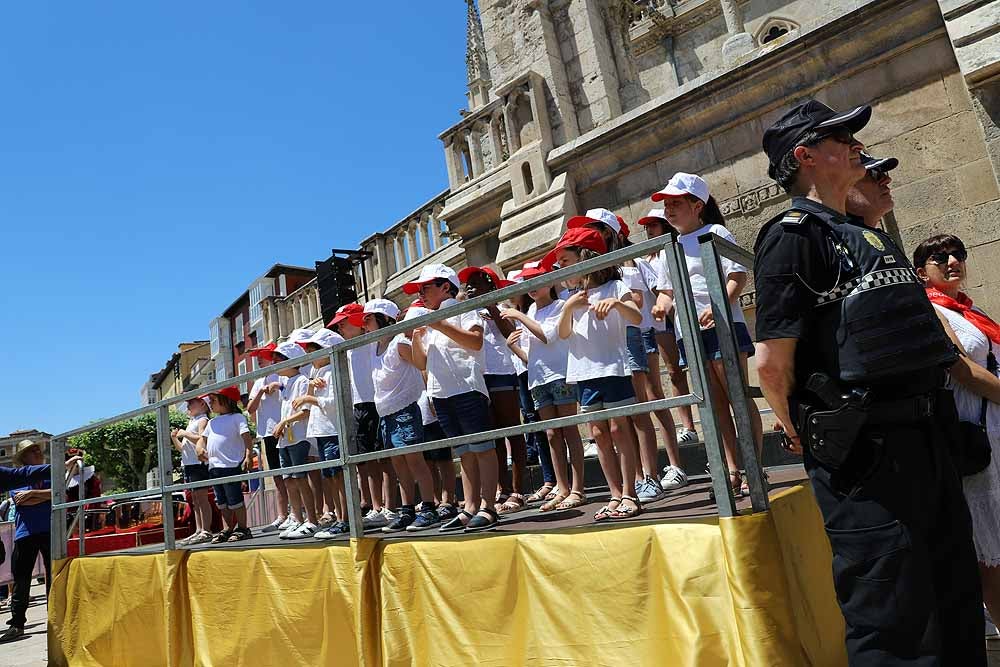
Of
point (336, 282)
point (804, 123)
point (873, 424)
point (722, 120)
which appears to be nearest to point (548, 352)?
point (804, 123)

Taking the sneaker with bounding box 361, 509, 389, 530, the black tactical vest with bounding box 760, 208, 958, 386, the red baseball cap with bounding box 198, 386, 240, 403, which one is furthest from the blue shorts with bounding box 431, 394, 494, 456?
the red baseball cap with bounding box 198, 386, 240, 403

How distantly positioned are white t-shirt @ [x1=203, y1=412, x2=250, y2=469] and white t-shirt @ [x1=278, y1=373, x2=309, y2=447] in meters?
0.48

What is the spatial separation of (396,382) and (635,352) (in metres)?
1.58

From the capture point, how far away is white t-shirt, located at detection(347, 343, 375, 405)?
528 centimetres

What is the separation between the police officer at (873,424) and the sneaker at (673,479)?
2.15 meters

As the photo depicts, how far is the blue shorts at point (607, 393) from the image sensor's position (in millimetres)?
3760

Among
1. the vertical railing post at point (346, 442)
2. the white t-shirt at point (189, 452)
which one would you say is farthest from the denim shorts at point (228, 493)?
A: the vertical railing post at point (346, 442)

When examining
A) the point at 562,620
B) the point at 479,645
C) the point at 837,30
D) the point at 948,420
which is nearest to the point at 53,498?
the point at 479,645

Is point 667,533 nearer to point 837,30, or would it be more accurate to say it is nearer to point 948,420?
point 948,420

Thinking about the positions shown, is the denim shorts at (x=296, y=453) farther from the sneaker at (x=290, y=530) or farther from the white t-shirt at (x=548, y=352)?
the white t-shirt at (x=548, y=352)

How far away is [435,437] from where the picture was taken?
16.1ft

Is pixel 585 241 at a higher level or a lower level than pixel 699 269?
higher

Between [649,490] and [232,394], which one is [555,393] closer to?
[649,490]

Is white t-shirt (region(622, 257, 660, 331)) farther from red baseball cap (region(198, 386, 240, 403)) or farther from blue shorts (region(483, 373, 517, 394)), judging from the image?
red baseball cap (region(198, 386, 240, 403))
